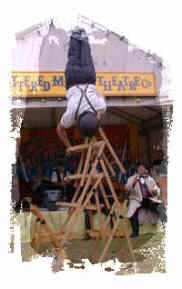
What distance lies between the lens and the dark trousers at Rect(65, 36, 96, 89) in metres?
2.73

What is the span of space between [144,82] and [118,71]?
28 cm

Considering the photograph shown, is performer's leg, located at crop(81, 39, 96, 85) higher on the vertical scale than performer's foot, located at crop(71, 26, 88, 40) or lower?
lower

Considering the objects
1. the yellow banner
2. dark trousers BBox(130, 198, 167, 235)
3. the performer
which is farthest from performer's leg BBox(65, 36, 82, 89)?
dark trousers BBox(130, 198, 167, 235)

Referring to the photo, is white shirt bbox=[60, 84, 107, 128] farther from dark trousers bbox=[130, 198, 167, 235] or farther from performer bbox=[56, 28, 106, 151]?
dark trousers bbox=[130, 198, 167, 235]

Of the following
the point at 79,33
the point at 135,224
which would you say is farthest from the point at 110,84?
the point at 135,224

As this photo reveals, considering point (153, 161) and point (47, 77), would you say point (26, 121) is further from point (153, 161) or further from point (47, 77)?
point (153, 161)

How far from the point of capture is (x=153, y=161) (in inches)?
197

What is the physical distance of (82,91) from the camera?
8.98ft

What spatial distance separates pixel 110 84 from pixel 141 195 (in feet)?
3.84

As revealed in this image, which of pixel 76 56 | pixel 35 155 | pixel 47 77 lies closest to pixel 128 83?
pixel 47 77

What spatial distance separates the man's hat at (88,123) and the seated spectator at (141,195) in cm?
128

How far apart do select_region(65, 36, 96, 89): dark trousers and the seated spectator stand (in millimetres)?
1416

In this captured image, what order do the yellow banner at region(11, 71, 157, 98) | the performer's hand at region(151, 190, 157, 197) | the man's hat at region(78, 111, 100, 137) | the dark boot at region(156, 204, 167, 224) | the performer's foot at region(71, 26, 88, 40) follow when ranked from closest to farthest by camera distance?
the man's hat at region(78, 111, 100, 137) < the performer's foot at region(71, 26, 88, 40) < the dark boot at region(156, 204, 167, 224) < the yellow banner at region(11, 71, 157, 98) < the performer's hand at region(151, 190, 157, 197)

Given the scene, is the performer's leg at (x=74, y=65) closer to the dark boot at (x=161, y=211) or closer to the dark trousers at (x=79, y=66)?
the dark trousers at (x=79, y=66)
